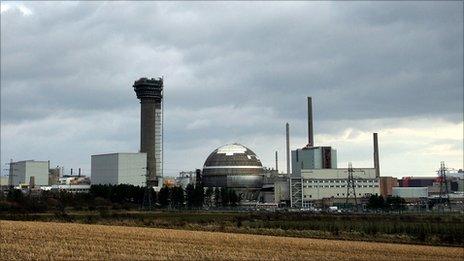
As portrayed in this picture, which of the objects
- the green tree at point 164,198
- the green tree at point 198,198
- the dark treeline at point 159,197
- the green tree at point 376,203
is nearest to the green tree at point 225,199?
the dark treeline at point 159,197

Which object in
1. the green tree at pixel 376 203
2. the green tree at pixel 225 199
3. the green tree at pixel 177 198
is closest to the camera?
the green tree at pixel 376 203

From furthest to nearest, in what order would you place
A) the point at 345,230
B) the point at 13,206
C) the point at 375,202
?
the point at 375,202, the point at 13,206, the point at 345,230

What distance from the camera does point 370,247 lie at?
38.9 meters

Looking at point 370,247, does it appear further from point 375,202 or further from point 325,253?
point 375,202

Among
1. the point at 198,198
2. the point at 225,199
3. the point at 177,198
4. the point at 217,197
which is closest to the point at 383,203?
the point at 225,199

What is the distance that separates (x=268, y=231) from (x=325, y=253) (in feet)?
70.2

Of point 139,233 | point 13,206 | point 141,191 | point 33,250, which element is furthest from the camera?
point 141,191

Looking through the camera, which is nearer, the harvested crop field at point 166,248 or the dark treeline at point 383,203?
the harvested crop field at point 166,248

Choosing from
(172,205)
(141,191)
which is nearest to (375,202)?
(172,205)

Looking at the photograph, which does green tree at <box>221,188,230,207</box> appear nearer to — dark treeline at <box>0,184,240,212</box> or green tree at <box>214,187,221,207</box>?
dark treeline at <box>0,184,240,212</box>

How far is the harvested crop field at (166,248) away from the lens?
101ft

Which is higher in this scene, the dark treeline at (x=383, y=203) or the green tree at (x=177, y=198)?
the green tree at (x=177, y=198)

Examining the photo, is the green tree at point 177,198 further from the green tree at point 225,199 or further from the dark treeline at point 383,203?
the dark treeline at point 383,203

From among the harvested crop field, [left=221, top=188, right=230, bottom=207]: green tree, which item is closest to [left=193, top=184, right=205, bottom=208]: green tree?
[left=221, top=188, right=230, bottom=207]: green tree
